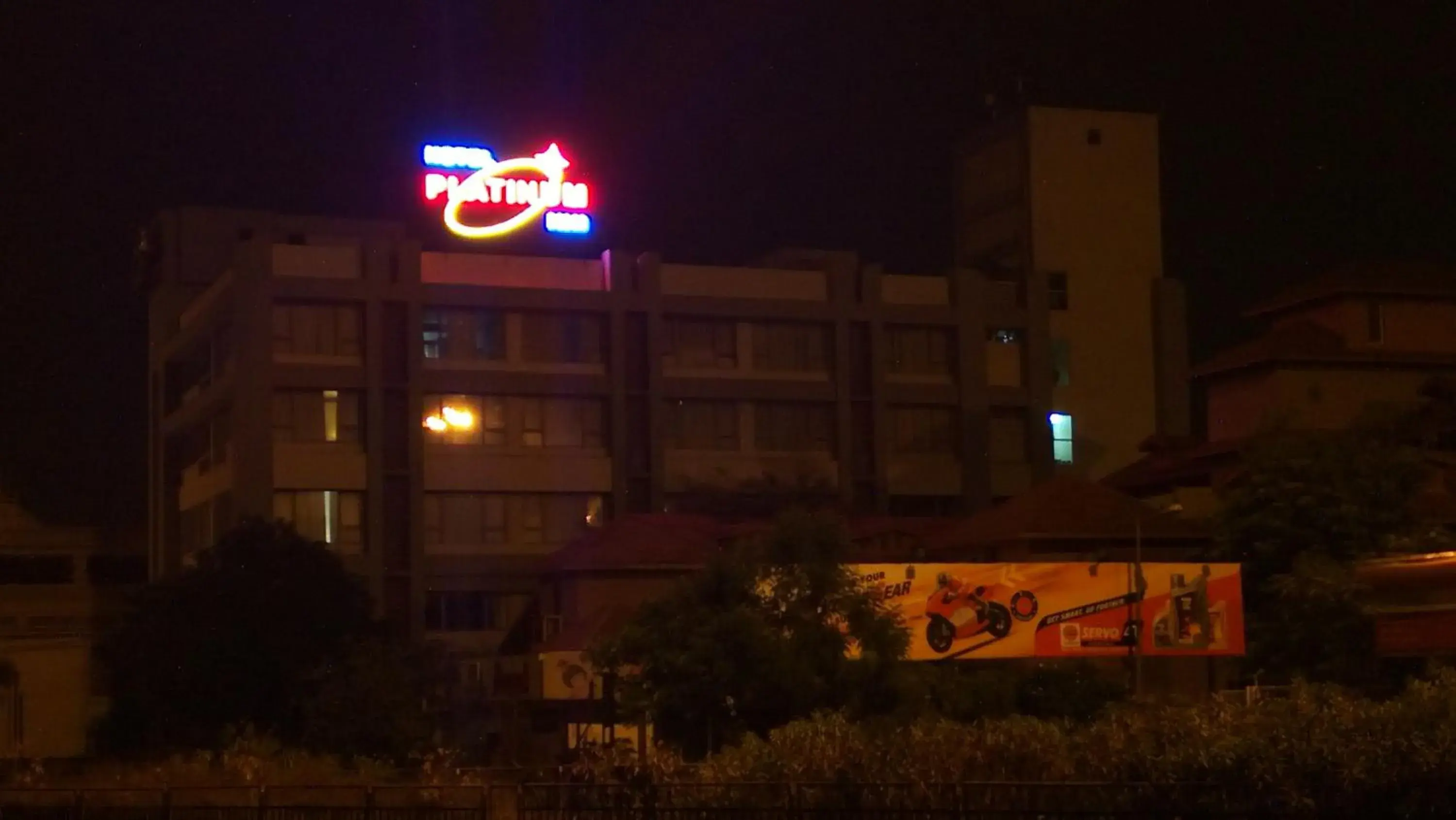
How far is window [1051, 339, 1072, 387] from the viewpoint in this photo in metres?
84.5

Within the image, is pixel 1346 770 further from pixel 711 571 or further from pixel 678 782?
pixel 711 571

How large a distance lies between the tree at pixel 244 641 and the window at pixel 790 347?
864 inches

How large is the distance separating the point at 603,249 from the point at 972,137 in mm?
19845

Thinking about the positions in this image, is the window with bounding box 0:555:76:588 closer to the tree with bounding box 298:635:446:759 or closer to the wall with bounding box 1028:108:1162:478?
the tree with bounding box 298:635:446:759

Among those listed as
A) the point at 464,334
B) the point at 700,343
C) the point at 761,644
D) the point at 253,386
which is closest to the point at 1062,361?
the point at 700,343

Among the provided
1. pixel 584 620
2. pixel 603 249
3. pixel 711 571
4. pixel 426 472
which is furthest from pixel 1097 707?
pixel 603 249

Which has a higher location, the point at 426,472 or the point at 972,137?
the point at 972,137

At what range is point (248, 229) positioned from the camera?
7800 centimetres

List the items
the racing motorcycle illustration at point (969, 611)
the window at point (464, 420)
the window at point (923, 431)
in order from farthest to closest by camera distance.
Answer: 1. the window at point (923, 431)
2. the window at point (464, 420)
3. the racing motorcycle illustration at point (969, 611)

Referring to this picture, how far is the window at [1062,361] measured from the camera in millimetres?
84500

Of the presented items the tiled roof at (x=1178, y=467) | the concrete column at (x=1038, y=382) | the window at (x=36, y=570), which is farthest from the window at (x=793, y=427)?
the window at (x=36, y=570)

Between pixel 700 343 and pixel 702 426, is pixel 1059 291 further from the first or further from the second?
pixel 702 426

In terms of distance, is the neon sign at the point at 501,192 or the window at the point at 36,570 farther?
the window at the point at 36,570

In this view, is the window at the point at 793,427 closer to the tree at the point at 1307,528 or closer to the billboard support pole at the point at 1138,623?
the tree at the point at 1307,528
